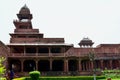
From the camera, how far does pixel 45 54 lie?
5169cm

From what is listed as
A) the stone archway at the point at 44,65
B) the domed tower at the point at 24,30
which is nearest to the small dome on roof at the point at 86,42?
the domed tower at the point at 24,30

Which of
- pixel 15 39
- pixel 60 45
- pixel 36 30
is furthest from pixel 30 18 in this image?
pixel 60 45

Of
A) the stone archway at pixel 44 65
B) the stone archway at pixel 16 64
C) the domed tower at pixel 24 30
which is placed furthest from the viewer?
the domed tower at pixel 24 30

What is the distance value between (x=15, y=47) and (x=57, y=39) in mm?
8584

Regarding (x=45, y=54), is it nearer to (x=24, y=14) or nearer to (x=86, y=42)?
(x=24, y=14)

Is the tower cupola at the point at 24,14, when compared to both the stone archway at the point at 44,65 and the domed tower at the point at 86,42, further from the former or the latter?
the domed tower at the point at 86,42

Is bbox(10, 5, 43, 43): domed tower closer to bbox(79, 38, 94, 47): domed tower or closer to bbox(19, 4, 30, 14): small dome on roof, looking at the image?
bbox(19, 4, 30, 14): small dome on roof

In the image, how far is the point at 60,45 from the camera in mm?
53344

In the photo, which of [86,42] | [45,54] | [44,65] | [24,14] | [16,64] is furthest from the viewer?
[86,42]

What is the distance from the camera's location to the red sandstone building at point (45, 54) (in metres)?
51.3

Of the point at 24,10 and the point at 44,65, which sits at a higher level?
the point at 24,10

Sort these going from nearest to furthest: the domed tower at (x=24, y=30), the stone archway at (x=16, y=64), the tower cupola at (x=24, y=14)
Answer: the stone archway at (x=16, y=64) < the domed tower at (x=24, y=30) < the tower cupola at (x=24, y=14)

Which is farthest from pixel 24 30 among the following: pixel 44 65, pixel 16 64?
pixel 44 65

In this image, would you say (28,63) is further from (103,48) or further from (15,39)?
(103,48)
